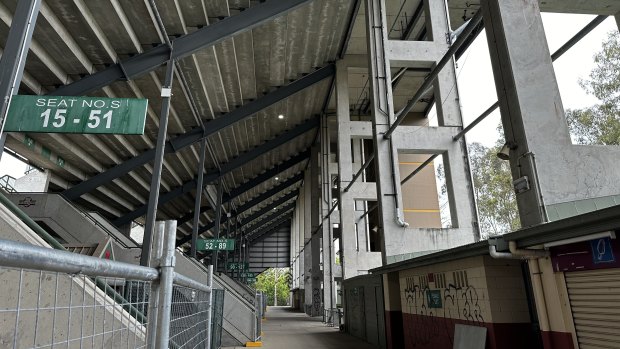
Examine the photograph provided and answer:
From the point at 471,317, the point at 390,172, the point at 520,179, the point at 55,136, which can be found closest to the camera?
the point at 520,179

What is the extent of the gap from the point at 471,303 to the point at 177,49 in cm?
961

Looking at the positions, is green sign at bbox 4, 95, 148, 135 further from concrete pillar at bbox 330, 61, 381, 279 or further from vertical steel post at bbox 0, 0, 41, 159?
concrete pillar at bbox 330, 61, 381, 279

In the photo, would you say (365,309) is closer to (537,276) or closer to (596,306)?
(537,276)

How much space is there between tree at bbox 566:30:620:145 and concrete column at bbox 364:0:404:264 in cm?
1098

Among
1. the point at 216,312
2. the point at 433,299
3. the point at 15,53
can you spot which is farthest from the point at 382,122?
the point at 15,53

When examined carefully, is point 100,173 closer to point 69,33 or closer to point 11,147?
point 11,147

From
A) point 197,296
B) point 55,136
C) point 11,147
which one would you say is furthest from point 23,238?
point 11,147

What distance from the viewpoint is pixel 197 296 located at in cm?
443

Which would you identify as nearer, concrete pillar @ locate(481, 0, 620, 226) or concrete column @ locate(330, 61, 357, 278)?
concrete pillar @ locate(481, 0, 620, 226)

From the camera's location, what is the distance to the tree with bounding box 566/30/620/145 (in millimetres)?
18094

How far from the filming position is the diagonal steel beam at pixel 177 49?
403 inches

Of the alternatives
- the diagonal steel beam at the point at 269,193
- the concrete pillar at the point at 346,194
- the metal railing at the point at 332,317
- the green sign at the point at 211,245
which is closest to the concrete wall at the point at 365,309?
the concrete pillar at the point at 346,194

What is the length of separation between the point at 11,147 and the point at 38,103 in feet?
33.4

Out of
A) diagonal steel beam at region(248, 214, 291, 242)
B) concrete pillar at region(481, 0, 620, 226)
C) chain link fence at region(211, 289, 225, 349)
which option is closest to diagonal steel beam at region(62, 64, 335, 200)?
chain link fence at region(211, 289, 225, 349)
